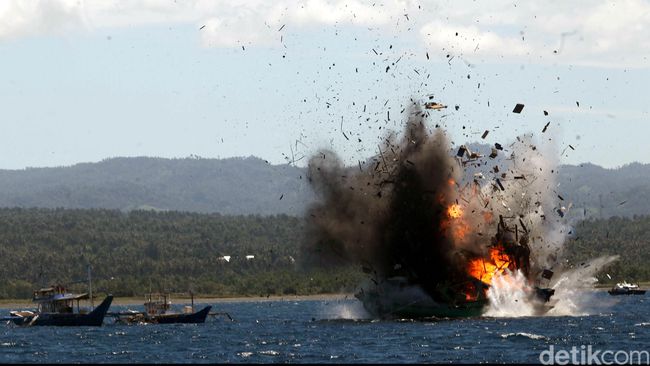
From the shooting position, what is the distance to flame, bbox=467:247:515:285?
135000 millimetres

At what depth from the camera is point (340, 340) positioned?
376ft

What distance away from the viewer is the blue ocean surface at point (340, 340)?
3939 inches

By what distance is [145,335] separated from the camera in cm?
13700

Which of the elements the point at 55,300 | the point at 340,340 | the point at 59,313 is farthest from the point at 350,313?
the point at 340,340

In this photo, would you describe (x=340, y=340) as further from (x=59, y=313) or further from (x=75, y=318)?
(x=59, y=313)

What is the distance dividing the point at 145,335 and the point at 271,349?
100 feet

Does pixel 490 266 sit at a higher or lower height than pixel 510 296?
higher

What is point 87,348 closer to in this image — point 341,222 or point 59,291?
point 341,222

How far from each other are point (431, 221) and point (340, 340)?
23.7 metres

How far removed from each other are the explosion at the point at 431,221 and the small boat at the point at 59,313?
34248mm

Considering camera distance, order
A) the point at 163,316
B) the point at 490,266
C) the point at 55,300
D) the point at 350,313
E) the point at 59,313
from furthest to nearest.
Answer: the point at 55,300, the point at 59,313, the point at 163,316, the point at 350,313, the point at 490,266

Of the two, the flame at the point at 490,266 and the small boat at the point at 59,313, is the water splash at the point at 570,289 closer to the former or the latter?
the flame at the point at 490,266

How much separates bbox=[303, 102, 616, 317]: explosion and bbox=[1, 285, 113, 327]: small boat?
112 ft

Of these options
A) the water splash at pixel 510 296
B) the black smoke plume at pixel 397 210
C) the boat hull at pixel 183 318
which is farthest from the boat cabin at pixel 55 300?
the water splash at pixel 510 296
